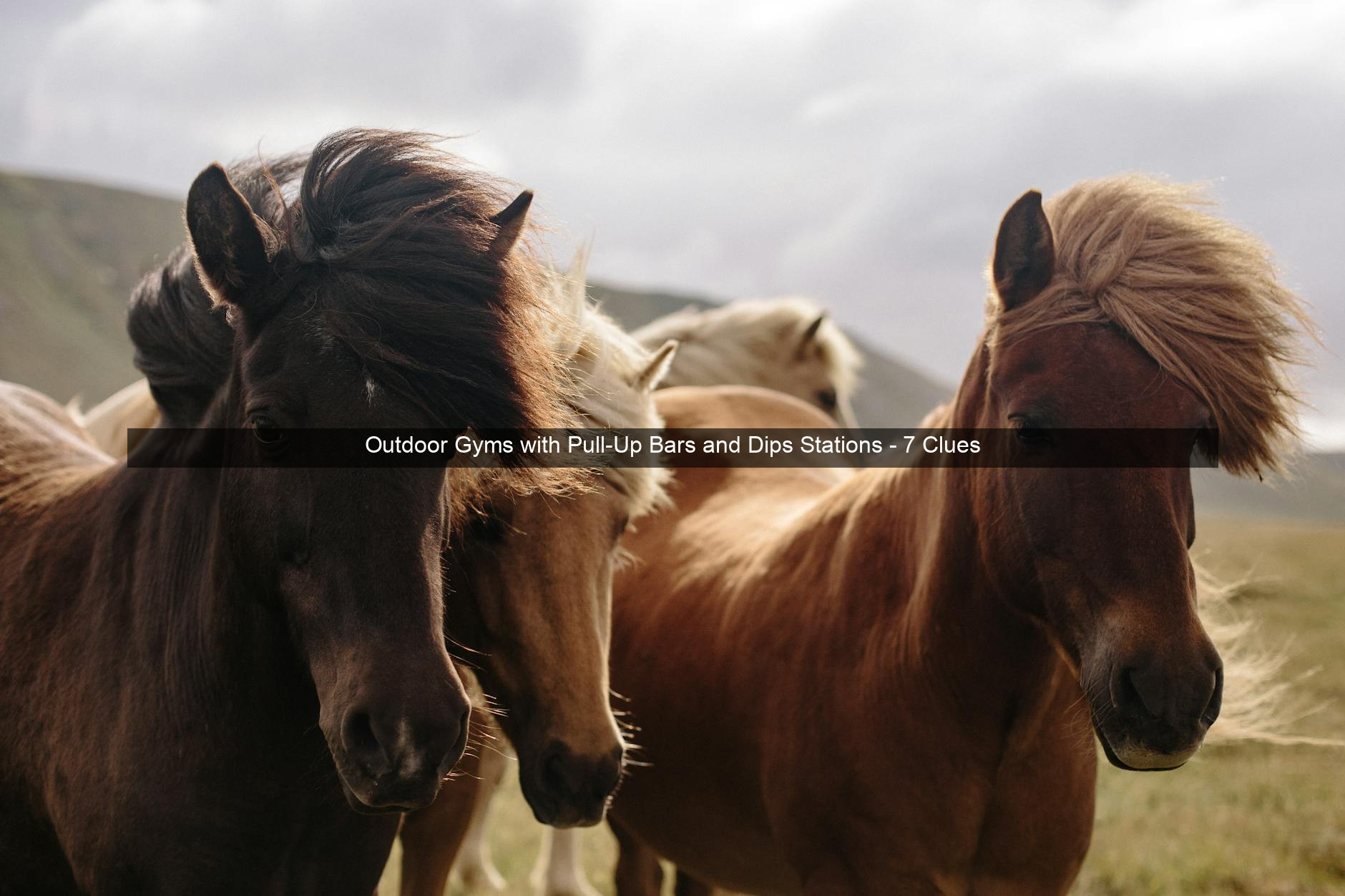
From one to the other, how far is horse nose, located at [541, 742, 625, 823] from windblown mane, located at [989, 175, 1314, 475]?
1.39 metres

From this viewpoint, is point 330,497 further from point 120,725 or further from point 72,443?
point 72,443

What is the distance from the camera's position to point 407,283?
2.00 metres

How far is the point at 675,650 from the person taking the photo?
3.62 meters

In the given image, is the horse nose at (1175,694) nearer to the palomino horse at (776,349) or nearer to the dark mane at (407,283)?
the dark mane at (407,283)

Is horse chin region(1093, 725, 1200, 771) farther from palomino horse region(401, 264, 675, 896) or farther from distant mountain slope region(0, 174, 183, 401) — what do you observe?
distant mountain slope region(0, 174, 183, 401)

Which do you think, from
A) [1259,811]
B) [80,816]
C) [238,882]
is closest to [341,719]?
[238,882]

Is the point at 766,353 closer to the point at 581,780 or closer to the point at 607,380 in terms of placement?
the point at 607,380

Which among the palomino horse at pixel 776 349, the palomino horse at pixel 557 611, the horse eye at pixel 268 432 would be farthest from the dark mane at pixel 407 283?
the palomino horse at pixel 776 349

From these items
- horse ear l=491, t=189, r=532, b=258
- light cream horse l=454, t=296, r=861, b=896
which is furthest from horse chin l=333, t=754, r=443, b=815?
light cream horse l=454, t=296, r=861, b=896

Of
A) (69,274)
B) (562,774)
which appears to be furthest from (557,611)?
(69,274)

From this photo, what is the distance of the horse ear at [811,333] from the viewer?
248 inches

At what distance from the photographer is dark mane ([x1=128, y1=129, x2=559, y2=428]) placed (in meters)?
1.94

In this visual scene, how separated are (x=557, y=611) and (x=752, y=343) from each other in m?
3.99

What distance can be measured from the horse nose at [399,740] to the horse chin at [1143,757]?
4.14ft
